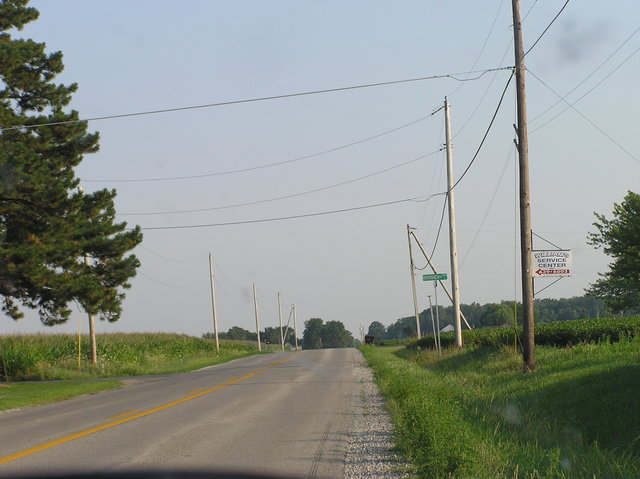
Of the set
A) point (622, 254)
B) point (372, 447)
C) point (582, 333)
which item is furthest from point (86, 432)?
point (622, 254)

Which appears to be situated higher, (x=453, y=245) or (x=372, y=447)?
(x=453, y=245)

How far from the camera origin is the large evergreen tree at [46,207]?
24.7 meters

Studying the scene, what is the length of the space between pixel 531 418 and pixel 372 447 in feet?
15.8

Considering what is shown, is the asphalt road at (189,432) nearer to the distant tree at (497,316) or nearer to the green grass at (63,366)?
the green grass at (63,366)

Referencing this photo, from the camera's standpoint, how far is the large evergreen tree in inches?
973

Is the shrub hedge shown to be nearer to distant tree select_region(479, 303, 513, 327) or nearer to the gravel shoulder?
the gravel shoulder

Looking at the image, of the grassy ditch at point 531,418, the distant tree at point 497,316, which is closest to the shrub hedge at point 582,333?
the grassy ditch at point 531,418

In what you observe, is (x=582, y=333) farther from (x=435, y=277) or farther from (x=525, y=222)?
(x=525, y=222)

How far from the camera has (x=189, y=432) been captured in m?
11.3

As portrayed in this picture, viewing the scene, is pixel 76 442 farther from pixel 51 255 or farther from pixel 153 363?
pixel 153 363

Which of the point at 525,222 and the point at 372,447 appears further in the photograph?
the point at 525,222

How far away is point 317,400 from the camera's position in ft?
53.3

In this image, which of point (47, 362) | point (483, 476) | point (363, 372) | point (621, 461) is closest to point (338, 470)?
point (483, 476)

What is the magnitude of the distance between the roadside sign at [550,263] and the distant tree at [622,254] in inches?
1238
